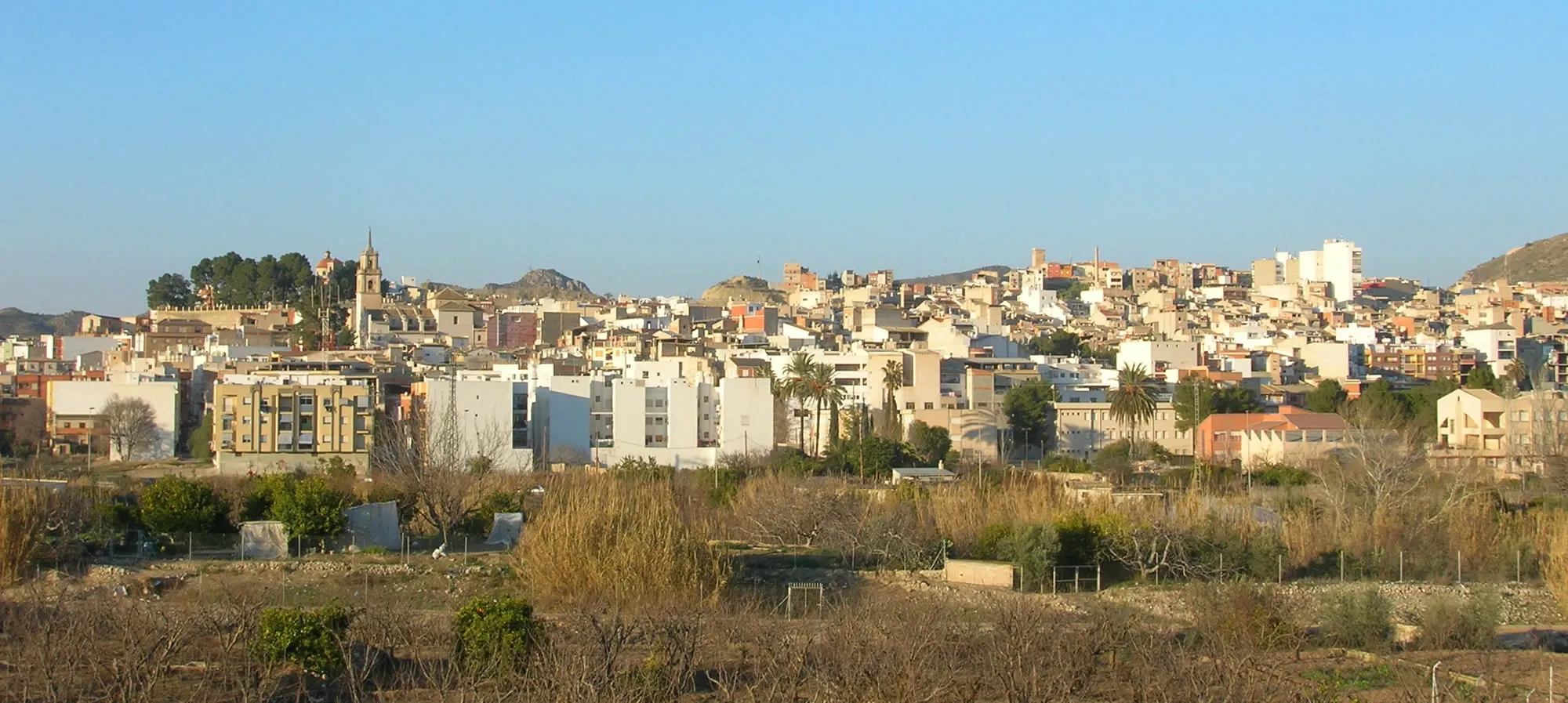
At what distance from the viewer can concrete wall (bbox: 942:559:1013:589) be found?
25172 mm

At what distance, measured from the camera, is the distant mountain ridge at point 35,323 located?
119569 millimetres

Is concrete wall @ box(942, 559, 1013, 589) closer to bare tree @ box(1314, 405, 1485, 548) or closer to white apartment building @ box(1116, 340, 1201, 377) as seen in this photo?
bare tree @ box(1314, 405, 1485, 548)

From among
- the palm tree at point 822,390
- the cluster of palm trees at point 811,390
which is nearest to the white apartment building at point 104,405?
the cluster of palm trees at point 811,390

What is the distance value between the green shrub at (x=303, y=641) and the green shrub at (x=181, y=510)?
1115 cm

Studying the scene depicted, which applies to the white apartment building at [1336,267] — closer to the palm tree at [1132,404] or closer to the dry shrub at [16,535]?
the palm tree at [1132,404]

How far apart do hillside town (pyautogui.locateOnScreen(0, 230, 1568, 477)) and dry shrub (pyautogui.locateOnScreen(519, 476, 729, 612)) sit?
20.0m

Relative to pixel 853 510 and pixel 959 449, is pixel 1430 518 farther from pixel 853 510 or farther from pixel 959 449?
pixel 959 449

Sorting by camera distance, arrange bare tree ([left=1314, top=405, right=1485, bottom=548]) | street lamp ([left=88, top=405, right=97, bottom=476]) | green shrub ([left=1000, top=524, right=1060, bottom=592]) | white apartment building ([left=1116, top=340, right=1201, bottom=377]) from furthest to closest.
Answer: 1. white apartment building ([left=1116, top=340, right=1201, bottom=377])
2. street lamp ([left=88, top=405, right=97, bottom=476])
3. bare tree ([left=1314, top=405, right=1485, bottom=548])
4. green shrub ([left=1000, top=524, right=1060, bottom=592])

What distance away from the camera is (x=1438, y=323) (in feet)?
278

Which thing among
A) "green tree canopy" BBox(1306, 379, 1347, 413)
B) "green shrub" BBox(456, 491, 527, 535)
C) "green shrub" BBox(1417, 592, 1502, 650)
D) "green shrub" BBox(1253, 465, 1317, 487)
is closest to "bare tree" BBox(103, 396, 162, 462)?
"green shrub" BBox(456, 491, 527, 535)

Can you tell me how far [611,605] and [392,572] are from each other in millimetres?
5171

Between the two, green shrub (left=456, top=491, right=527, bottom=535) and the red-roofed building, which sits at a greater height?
the red-roofed building

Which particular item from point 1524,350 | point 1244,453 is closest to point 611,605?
point 1244,453

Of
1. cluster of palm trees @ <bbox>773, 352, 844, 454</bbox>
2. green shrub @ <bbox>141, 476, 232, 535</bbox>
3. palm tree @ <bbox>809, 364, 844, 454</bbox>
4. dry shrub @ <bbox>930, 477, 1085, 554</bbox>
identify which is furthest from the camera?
cluster of palm trees @ <bbox>773, 352, 844, 454</bbox>
